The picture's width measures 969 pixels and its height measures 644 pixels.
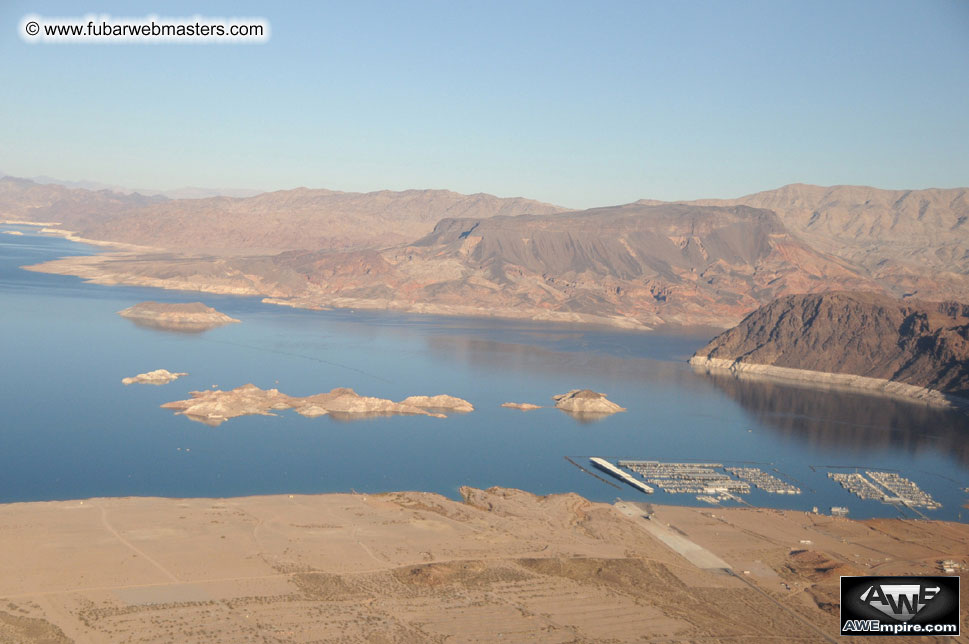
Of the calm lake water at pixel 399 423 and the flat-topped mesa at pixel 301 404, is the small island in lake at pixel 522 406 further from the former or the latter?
the flat-topped mesa at pixel 301 404

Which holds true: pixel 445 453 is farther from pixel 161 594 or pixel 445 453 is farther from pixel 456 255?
pixel 456 255

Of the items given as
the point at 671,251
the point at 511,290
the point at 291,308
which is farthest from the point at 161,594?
the point at 671,251

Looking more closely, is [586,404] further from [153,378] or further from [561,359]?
[153,378]

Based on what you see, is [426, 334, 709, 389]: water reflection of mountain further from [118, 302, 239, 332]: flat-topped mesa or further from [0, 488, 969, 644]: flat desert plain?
[0, 488, 969, 644]: flat desert plain

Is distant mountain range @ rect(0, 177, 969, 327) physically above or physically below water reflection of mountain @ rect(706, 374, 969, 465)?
above

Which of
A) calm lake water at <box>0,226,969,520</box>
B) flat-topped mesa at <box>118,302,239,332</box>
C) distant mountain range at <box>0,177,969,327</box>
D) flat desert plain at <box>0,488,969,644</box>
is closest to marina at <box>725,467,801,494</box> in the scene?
calm lake water at <box>0,226,969,520</box>

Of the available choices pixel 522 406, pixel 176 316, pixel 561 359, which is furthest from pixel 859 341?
pixel 176 316
